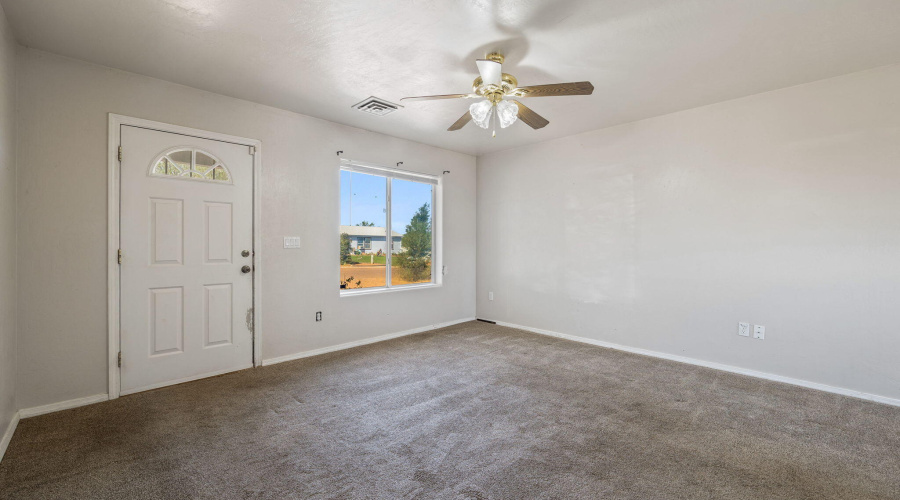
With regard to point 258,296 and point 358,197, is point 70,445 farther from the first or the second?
point 358,197

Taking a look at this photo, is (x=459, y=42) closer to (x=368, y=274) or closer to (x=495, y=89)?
(x=495, y=89)

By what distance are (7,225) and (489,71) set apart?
3094mm

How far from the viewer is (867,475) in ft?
6.29

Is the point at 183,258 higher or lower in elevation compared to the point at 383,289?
higher

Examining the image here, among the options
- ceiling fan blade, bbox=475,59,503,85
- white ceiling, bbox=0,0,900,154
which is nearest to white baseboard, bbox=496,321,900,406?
white ceiling, bbox=0,0,900,154

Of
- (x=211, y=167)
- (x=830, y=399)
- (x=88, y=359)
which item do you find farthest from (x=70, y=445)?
(x=830, y=399)

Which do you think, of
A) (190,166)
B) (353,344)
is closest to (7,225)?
(190,166)

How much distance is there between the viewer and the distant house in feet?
14.4

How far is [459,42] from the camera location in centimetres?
247

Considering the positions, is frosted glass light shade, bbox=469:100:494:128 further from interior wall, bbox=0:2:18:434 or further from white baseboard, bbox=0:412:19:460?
white baseboard, bbox=0:412:19:460

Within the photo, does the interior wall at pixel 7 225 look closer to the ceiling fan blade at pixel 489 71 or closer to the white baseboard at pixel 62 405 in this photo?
the white baseboard at pixel 62 405

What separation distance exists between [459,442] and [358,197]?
9.97 ft

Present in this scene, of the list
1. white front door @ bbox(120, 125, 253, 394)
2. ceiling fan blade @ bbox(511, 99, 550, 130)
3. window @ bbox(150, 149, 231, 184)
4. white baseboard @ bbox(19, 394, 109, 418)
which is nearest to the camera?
white baseboard @ bbox(19, 394, 109, 418)

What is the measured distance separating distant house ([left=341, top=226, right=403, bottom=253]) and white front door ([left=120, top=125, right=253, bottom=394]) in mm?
1133
